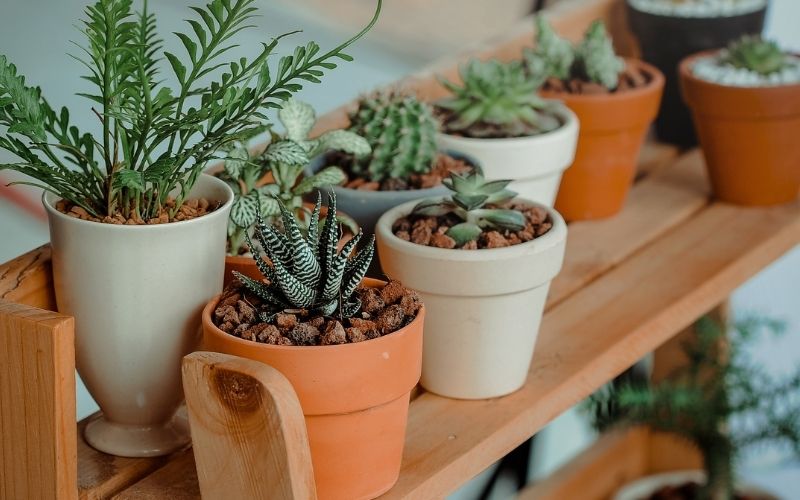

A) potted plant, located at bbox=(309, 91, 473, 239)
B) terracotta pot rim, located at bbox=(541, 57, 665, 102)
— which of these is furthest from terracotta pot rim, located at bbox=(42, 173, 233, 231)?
terracotta pot rim, located at bbox=(541, 57, 665, 102)

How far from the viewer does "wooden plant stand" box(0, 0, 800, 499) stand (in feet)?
2.54

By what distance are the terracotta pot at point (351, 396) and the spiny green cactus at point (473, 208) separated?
15cm

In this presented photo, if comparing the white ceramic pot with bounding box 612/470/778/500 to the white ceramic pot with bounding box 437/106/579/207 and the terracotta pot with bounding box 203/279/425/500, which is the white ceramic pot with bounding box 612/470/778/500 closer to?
the white ceramic pot with bounding box 437/106/579/207

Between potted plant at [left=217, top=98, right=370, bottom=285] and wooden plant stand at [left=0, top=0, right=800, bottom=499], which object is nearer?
wooden plant stand at [left=0, top=0, right=800, bottom=499]

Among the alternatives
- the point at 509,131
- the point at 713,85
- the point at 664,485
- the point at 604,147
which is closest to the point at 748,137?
the point at 713,85

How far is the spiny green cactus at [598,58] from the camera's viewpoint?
138cm

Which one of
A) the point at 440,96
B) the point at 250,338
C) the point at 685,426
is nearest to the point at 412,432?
the point at 250,338

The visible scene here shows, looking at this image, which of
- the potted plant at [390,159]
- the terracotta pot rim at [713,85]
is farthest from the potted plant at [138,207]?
the terracotta pot rim at [713,85]

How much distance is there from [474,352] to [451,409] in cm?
6

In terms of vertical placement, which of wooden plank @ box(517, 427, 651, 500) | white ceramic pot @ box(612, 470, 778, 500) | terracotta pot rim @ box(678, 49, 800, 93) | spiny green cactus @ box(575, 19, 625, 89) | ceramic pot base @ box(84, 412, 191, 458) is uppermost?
spiny green cactus @ box(575, 19, 625, 89)

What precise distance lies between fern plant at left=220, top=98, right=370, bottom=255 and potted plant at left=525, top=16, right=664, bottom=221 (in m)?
0.39

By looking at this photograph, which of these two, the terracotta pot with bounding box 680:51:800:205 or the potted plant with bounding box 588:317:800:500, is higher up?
the terracotta pot with bounding box 680:51:800:205

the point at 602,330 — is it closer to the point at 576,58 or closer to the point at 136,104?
the point at 576,58

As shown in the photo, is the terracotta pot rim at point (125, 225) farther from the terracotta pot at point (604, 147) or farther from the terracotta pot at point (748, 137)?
the terracotta pot at point (748, 137)
